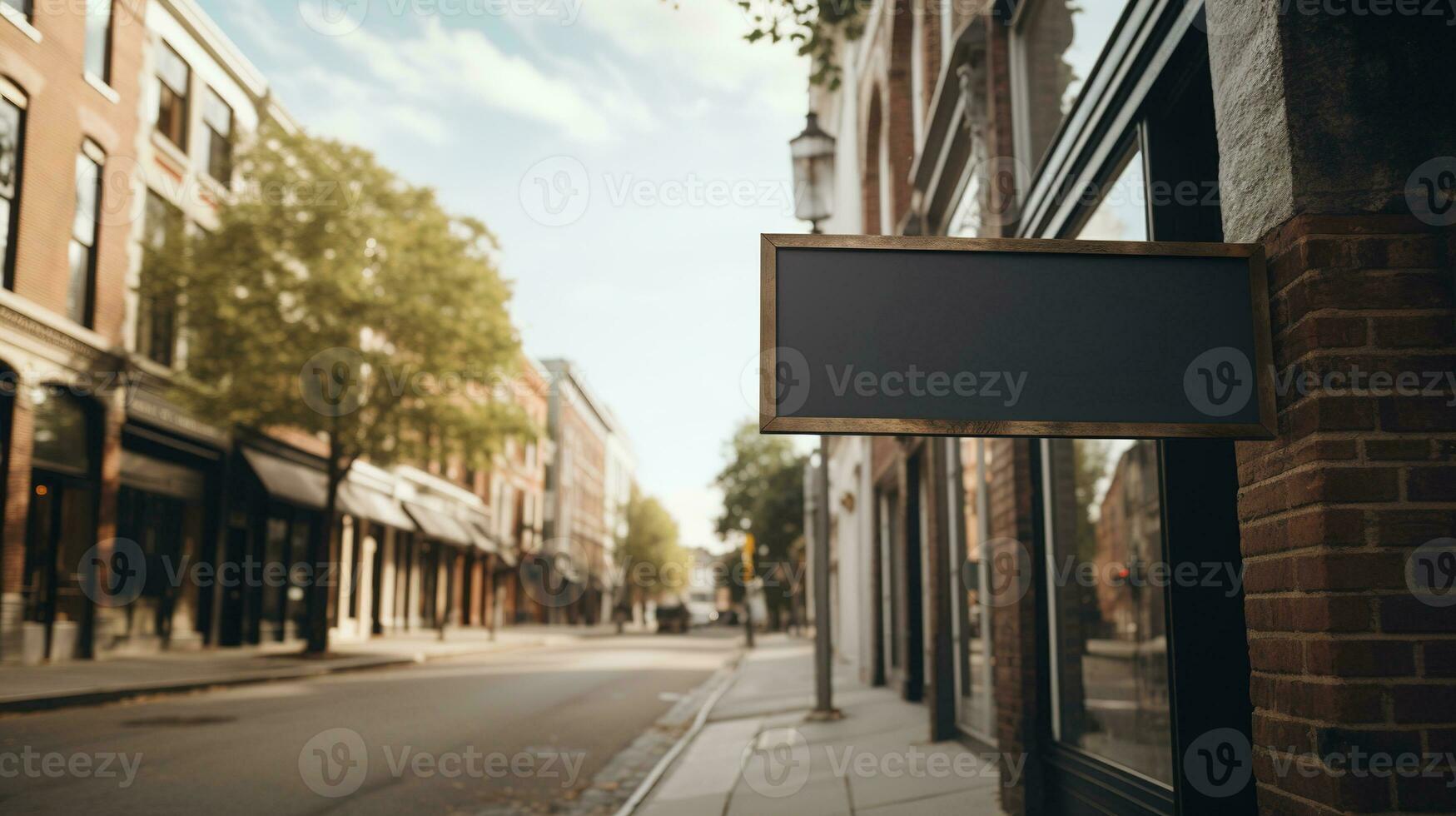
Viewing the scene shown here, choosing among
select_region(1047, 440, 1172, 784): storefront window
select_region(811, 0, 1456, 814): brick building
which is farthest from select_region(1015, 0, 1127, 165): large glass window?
select_region(1047, 440, 1172, 784): storefront window

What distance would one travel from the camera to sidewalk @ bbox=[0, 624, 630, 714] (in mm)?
11695

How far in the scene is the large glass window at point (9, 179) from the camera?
631 inches

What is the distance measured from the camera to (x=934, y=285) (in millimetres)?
3039

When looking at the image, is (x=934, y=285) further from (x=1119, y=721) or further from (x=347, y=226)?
(x=347, y=226)

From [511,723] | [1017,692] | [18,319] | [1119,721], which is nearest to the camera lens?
Answer: [1119,721]

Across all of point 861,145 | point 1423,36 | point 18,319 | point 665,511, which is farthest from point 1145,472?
point 665,511

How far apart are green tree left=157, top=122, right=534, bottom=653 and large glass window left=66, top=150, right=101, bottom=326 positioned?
1.46 metres

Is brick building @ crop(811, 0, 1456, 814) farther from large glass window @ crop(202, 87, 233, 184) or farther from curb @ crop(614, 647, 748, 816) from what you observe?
large glass window @ crop(202, 87, 233, 184)

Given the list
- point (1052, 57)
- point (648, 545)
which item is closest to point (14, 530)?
point (1052, 57)

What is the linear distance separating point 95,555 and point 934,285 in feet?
61.3

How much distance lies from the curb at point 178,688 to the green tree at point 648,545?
5075 centimetres

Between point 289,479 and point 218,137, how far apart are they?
733 centimetres

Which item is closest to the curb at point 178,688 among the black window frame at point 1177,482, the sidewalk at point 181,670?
the sidewalk at point 181,670

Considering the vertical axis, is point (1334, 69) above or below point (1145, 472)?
above
